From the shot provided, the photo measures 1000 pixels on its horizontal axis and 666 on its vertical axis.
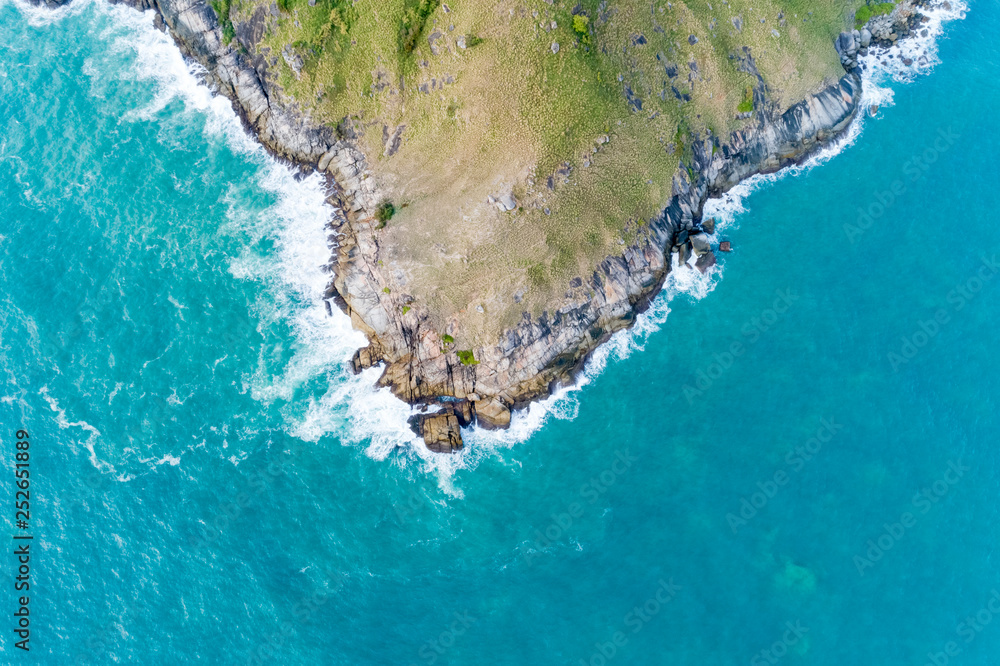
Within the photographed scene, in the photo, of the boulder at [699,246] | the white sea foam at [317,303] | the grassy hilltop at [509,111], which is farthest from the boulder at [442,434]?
the boulder at [699,246]

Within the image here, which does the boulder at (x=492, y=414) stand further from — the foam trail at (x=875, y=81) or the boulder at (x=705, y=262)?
the foam trail at (x=875, y=81)

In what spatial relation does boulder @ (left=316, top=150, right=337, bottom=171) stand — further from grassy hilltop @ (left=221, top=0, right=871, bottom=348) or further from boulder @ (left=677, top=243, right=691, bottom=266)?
boulder @ (left=677, top=243, right=691, bottom=266)

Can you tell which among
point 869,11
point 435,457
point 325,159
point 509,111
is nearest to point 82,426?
point 435,457

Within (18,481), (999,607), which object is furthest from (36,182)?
(999,607)

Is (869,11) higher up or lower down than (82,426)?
lower down

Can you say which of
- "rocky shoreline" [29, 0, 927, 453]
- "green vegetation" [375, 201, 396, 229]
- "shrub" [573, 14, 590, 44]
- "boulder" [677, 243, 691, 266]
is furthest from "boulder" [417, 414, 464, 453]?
"shrub" [573, 14, 590, 44]

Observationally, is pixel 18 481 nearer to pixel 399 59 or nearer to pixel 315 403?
pixel 315 403

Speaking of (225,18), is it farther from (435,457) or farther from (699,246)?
(699,246)
